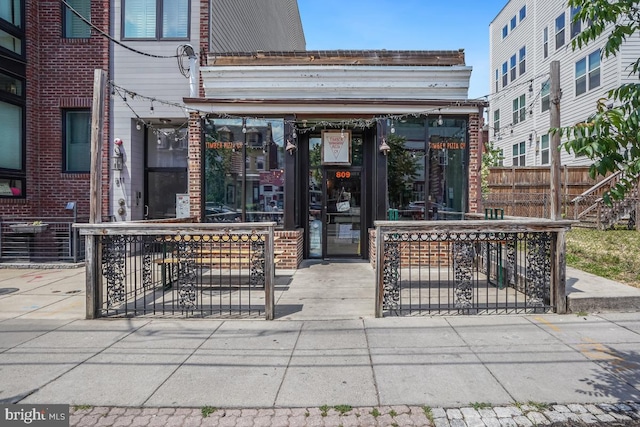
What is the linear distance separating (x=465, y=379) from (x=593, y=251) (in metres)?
8.79

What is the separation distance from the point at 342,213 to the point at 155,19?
24.6 feet

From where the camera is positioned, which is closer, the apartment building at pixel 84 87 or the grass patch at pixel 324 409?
the grass patch at pixel 324 409

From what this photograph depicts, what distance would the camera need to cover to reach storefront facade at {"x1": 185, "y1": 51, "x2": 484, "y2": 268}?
30.5ft

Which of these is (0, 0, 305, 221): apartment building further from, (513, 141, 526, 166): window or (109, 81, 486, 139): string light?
(513, 141, 526, 166): window

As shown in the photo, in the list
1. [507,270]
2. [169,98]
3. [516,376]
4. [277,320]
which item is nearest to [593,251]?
[507,270]

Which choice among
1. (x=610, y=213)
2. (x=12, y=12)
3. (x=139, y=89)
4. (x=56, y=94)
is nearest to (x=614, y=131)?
(x=139, y=89)

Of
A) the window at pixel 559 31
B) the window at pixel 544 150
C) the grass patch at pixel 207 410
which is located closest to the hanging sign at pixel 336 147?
the grass patch at pixel 207 410

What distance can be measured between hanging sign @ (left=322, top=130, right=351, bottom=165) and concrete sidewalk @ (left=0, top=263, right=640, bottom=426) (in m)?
4.71

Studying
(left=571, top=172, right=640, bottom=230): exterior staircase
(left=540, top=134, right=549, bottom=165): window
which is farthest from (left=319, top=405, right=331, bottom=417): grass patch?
(left=540, top=134, right=549, bottom=165): window

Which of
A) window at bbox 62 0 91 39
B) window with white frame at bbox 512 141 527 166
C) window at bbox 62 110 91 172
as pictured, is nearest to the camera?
window at bbox 62 0 91 39

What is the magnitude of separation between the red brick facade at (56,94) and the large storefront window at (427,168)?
805 cm

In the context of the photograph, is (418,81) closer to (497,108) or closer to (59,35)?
(59,35)

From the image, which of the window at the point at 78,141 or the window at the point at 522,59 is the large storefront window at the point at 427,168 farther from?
the window at the point at 522,59

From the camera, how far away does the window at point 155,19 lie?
11.1 meters
